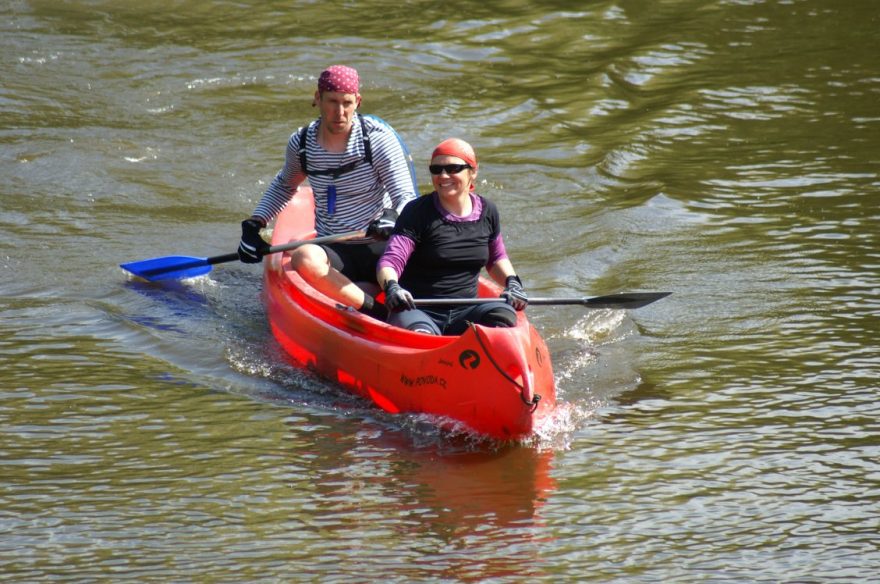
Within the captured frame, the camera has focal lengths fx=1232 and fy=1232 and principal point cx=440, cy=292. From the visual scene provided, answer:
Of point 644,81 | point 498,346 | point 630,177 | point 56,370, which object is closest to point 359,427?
point 498,346

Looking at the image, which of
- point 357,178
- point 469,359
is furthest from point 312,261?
point 469,359

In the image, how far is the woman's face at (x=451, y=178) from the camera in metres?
6.11

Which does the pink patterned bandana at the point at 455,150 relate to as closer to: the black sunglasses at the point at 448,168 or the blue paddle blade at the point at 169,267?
the black sunglasses at the point at 448,168

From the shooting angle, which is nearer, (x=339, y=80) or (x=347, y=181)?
(x=339, y=80)

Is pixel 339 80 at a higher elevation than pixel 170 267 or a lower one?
higher

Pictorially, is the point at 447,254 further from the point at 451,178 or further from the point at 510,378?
the point at 510,378

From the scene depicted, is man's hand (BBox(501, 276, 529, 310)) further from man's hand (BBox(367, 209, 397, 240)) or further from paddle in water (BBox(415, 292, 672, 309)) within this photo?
man's hand (BBox(367, 209, 397, 240))

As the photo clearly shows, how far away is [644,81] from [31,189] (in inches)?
256

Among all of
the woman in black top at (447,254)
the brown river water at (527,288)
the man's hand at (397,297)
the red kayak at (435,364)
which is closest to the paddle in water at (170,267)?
the brown river water at (527,288)

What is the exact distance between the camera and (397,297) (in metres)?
6.06

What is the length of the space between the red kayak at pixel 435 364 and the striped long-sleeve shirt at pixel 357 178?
49 cm

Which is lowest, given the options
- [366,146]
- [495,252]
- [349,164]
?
[495,252]

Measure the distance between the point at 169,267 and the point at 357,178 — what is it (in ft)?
6.44

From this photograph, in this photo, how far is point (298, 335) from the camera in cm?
712
